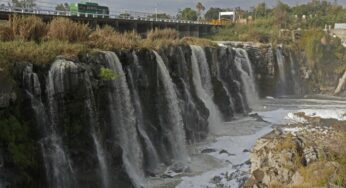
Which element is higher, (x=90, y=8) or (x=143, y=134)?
(x=90, y=8)

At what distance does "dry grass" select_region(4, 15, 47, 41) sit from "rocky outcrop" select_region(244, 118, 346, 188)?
40.7 ft

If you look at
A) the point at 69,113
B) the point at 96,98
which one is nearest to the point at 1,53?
the point at 69,113

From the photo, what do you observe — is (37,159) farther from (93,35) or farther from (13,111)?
(93,35)

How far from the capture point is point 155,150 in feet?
79.4

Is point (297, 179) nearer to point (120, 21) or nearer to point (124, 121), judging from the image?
point (124, 121)

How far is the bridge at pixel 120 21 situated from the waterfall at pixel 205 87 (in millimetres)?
9647

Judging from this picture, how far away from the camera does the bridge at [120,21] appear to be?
31.6 meters

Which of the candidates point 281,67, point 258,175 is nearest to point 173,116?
point 258,175

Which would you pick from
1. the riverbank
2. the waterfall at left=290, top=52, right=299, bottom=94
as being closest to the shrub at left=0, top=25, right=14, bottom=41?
the riverbank

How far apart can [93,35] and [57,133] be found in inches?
353

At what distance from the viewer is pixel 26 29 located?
2177cm

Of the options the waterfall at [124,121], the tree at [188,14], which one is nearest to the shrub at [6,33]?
the waterfall at [124,121]

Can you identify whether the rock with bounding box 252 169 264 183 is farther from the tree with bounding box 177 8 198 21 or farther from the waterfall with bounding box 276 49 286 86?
the tree with bounding box 177 8 198 21

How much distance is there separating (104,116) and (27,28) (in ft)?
18.5
